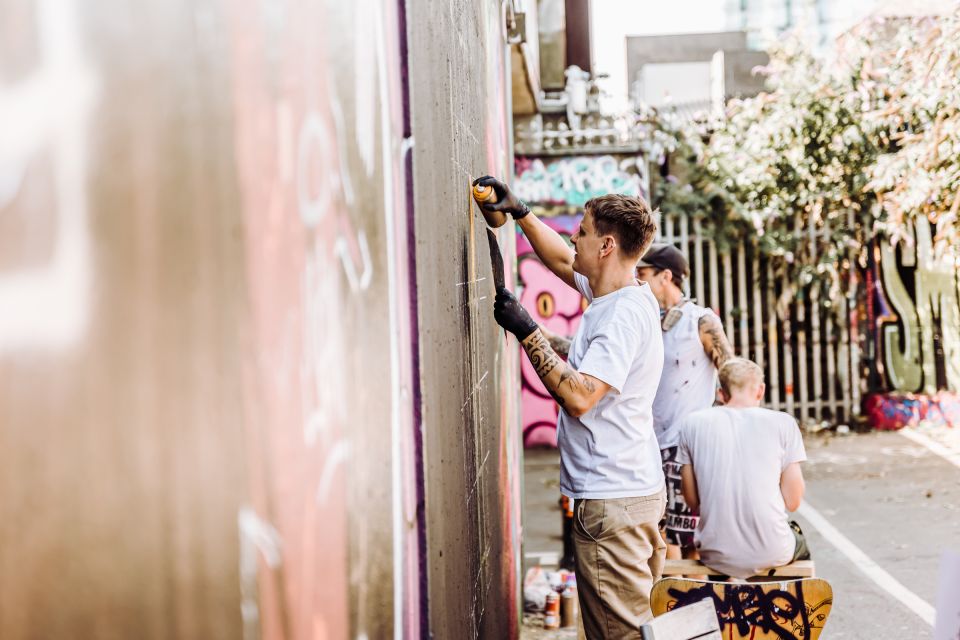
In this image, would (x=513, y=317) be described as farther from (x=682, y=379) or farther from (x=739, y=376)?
(x=682, y=379)

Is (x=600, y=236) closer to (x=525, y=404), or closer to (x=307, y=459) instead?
(x=307, y=459)

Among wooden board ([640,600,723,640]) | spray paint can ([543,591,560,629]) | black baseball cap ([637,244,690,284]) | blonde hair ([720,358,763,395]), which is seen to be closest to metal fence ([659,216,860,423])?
black baseball cap ([637,244,690,284])

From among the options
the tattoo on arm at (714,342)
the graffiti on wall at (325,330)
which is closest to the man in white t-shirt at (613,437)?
the graffiti on wall at (325,330)

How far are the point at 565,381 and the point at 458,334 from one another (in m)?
0.63

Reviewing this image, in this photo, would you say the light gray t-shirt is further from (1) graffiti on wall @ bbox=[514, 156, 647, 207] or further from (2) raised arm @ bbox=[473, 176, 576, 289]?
(1) graffiti on wall @ bbox=[514, 156, 647, 207]

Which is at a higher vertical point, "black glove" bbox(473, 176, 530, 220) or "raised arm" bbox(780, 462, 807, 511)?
"black glove" bbox(473, 176, 530, 220)

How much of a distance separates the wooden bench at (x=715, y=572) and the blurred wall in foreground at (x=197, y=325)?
8.79ft

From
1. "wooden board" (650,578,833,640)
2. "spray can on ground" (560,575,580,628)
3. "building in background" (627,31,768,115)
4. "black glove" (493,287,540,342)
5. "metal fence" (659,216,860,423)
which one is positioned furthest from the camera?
"building in background" (627,31,768,115)

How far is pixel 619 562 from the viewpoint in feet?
11.2

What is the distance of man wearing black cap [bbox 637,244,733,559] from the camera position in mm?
5160

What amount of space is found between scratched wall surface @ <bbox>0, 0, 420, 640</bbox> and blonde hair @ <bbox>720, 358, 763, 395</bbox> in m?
3.18

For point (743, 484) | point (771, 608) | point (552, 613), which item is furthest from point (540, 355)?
point (552, 613)

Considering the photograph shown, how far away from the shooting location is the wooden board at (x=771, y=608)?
10.3 feet

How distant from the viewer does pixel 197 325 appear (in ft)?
3.43
